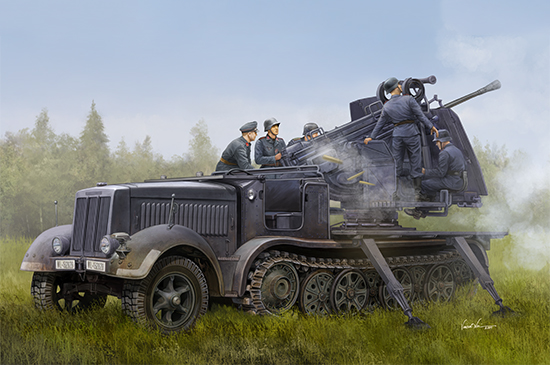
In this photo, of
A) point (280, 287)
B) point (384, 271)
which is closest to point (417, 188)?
point (384, 271)

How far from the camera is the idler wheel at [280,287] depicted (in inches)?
271

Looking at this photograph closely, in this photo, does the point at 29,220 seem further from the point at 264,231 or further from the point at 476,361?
the point at 476,361

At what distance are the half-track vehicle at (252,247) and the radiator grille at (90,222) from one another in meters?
0.01

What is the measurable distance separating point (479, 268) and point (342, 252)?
231 centimetres

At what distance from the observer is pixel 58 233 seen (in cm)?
715

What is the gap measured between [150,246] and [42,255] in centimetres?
173

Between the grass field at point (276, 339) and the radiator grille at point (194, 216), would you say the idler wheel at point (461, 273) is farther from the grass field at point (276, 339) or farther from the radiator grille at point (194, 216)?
the radiator grille at point (194, 216)

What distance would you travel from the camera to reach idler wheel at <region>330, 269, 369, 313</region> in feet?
24.8

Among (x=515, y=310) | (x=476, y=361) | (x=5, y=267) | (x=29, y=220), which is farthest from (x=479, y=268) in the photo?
(x=29, y=220)

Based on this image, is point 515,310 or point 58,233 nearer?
point 58,233

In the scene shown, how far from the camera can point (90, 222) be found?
6.77 meters

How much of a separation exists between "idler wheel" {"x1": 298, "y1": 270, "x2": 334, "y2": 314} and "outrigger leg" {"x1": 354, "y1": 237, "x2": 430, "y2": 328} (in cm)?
58

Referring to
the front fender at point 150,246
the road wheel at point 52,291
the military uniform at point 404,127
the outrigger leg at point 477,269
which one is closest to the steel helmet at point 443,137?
the military uniform at point 404,127
